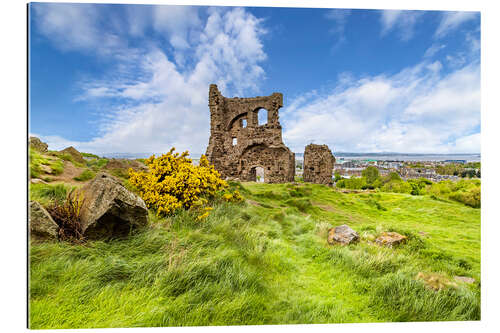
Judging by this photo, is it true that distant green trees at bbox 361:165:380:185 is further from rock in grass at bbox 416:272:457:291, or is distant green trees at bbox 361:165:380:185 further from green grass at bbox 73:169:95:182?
green grass at bbox 73:169:95:182

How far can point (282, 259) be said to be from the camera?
3.80 meters

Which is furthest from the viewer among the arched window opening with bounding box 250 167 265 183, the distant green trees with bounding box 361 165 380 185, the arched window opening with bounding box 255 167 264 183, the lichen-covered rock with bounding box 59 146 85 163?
the arched window opening with bounding box 255 167 264 183

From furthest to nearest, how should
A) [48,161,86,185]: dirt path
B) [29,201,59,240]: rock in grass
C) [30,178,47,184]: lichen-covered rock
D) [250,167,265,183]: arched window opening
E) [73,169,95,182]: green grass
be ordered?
[250,167,265,183]: arched window opening
[73,169,95,182]: green grass
[48,161,86,185]: dirt path
[30,178,47,184]: lichen-covered rock
[29,201,59,240]: rock in grass

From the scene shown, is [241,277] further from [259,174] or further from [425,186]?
[259,174]

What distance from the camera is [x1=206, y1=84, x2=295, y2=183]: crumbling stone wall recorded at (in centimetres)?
1442

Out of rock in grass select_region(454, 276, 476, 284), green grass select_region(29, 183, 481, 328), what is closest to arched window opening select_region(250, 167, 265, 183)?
green grass select_region(29, 183, 481, 328)

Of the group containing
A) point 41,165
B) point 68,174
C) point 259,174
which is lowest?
point 259,174

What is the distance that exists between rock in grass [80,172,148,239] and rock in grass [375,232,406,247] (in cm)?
464

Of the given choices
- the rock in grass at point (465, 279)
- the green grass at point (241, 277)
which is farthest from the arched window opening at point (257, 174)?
the rock in grass at point (465, 279)

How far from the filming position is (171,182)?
14.9 feet

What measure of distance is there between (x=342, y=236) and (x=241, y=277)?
256cm

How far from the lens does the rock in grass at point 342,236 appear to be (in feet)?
14.6

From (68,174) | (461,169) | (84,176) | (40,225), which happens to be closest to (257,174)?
(84,176)
